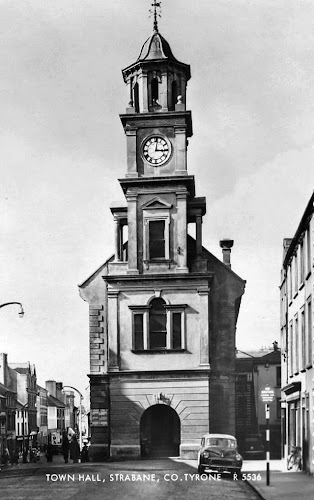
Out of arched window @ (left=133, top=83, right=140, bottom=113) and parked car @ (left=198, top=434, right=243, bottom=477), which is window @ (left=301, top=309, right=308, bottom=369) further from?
arched window @ (left=133, top=83, right=140, bottom=113)

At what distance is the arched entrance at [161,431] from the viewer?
145 feet

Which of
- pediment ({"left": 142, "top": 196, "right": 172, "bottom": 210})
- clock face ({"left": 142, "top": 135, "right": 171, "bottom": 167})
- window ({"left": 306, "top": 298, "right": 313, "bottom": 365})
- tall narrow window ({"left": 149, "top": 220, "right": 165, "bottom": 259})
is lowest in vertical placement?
window ({"left": 306, "top": 298, "right": 313, "bottom": 365})

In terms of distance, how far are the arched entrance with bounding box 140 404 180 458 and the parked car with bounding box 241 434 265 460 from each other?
7.90 meters

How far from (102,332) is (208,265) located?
23.6 ft

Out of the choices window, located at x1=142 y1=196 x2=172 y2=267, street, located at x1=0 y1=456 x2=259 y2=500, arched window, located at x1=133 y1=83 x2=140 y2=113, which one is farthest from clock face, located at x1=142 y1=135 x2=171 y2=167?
street, located at x1=0 y1=456 x2=259 y2=500

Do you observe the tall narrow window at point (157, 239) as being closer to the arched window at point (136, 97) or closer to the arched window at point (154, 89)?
the arched window at point (136, 97)

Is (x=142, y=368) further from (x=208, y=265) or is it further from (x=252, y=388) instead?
(x=252, y=388)

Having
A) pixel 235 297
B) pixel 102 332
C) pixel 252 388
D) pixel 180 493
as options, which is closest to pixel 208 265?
pixel 235 297

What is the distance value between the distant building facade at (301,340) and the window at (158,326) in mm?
5985

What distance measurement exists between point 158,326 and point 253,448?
1469cm

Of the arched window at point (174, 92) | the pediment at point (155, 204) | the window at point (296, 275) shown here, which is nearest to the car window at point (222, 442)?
the window at point (296, 275)

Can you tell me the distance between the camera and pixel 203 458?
3166 centimetres

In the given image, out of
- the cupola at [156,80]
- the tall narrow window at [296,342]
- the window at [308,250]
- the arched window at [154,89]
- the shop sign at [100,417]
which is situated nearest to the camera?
the window at [308,250]

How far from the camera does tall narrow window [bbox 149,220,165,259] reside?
44.6 meters
